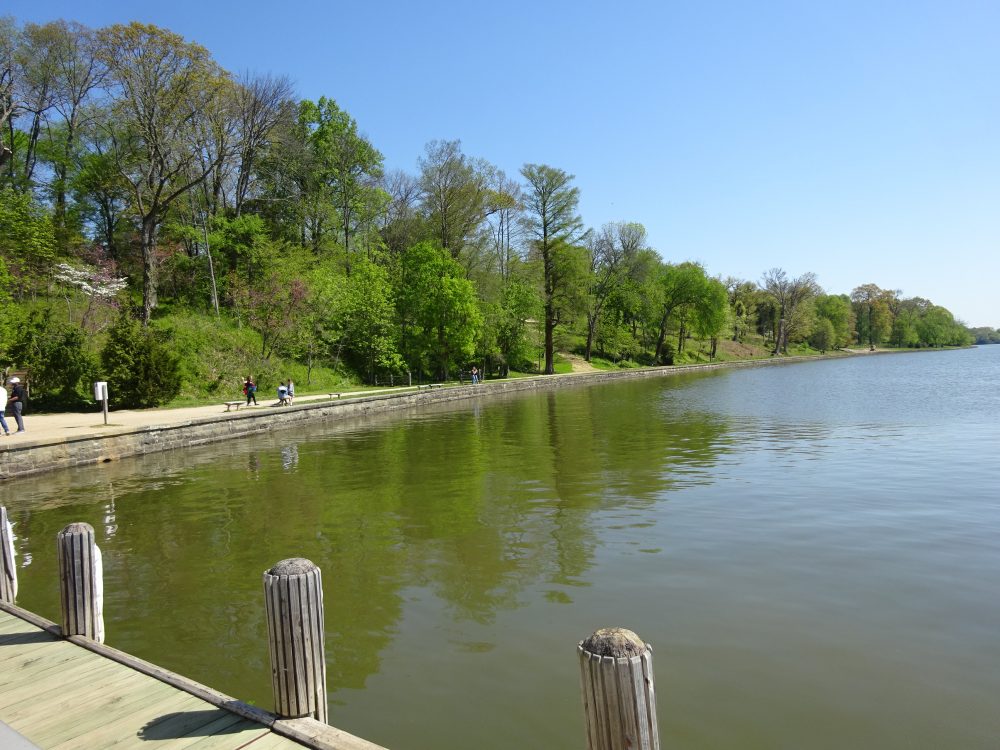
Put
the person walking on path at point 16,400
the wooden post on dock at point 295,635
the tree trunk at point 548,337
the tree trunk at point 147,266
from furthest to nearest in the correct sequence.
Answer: the tree trunk at point 548,337 → the tree trunk at point 147,266 → the person walking on path at point 16,400 → the wooden post on dock at point 295,635

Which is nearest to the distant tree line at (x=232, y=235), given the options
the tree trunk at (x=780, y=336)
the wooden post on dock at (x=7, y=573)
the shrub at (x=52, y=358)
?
the shrub at (x=52, y=358)

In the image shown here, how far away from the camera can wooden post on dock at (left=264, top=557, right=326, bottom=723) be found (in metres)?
3.68

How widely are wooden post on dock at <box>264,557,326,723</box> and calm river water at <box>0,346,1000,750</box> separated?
42.9 inches

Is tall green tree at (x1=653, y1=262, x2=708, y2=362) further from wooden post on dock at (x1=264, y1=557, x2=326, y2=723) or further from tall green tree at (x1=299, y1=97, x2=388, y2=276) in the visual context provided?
wooden post on dock at (x1=264, y1=557, x2=326, y2=723)

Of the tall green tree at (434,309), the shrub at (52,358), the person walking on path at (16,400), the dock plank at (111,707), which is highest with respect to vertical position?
the tall green tree at (434,309)

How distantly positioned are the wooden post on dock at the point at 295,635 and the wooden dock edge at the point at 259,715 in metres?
0.11

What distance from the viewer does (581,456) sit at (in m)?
16.1

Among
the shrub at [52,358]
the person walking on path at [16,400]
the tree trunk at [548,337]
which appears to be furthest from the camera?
the tree trunk at [548,337]

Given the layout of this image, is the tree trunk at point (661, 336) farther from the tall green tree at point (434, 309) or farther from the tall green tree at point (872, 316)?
the tall green tree at point (872, 316)

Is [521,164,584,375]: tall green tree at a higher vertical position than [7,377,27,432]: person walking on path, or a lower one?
higher

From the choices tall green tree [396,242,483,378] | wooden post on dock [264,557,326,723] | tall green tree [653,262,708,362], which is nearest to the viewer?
wooden post on dock [264,557,326,723]

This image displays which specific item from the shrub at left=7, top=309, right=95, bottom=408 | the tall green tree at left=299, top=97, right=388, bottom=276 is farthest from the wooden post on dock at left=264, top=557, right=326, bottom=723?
the tall green tree at left=299, top=97, right=388, bottom=276

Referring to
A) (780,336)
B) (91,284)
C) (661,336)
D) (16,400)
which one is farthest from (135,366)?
(780,336)

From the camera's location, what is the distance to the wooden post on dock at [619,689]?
2.49 meters
